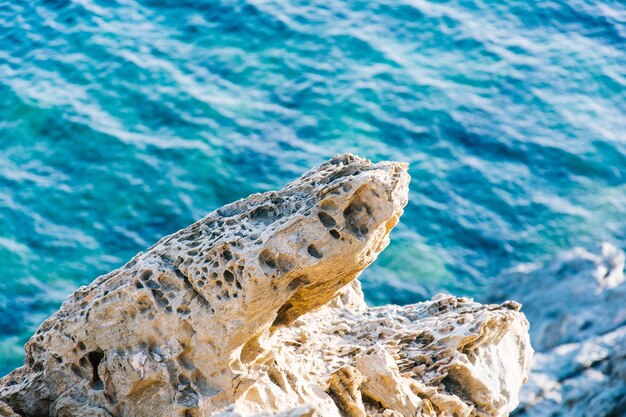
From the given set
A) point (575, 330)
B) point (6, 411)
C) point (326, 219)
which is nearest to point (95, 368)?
point (6, 411)

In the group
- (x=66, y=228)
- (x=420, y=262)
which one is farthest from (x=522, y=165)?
(x=66, y=228)

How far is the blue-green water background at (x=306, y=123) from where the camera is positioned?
1180 centimetres

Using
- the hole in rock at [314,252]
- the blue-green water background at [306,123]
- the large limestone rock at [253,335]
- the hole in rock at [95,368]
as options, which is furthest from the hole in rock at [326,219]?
the blue-green water background at [306,123]

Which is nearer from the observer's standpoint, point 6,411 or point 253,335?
point 253,335

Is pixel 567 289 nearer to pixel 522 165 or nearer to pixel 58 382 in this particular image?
pixel 522 165

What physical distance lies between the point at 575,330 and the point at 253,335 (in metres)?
5.46

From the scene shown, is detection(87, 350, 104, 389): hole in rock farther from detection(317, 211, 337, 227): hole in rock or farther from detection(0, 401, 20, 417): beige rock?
detection(317, 211, 337, 227): hole in rock

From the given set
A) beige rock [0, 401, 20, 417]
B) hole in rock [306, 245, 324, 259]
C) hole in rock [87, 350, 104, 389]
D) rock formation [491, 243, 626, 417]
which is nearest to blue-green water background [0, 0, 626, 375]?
rock formation [491, 243, 626, 417]

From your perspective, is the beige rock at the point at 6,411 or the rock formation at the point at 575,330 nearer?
the beige rock at the point at 6,411

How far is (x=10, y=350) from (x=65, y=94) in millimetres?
4805

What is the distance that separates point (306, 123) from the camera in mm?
13500

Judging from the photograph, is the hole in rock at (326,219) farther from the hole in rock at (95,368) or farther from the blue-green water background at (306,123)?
the blue-green water background at (306,123)

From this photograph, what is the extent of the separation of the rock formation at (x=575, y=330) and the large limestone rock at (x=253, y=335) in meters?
2.05

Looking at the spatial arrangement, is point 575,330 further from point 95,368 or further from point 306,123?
point 95,368
